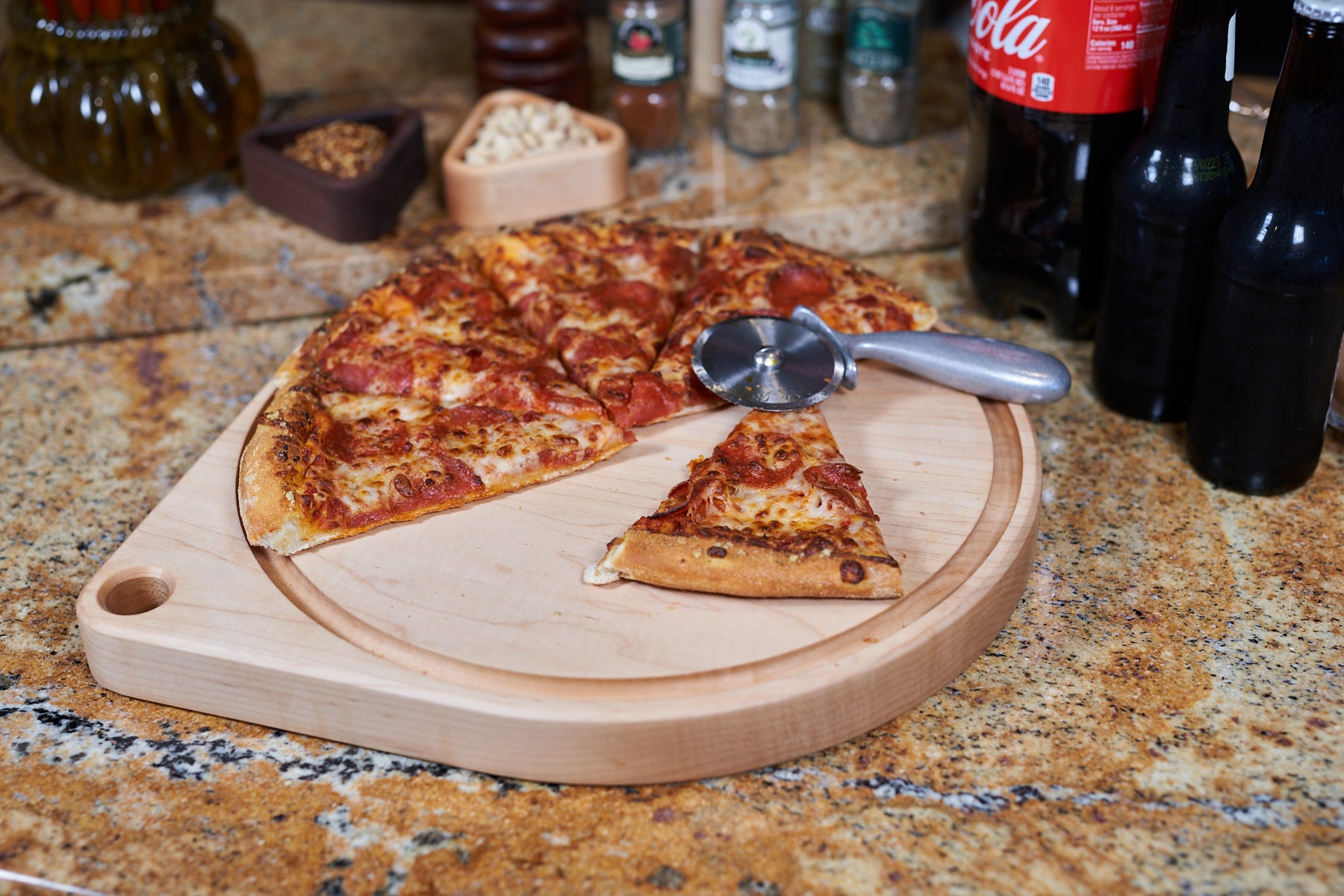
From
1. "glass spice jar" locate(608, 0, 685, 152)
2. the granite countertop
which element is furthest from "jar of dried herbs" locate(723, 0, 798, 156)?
the granite countertop

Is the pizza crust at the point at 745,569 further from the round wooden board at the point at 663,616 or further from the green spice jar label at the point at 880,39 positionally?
the green spice jar label at the point at 880,39

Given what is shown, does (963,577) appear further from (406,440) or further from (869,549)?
(406,440)

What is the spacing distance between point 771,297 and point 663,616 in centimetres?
73

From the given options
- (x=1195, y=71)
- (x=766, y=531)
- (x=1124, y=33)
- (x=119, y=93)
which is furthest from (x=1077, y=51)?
(x=119, y=93)

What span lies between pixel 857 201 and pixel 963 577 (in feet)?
3.64

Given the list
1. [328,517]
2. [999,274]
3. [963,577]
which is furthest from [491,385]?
[999,274]

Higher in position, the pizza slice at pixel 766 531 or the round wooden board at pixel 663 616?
the pizza slice at pixel 766 531

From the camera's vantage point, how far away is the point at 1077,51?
70.5 inches

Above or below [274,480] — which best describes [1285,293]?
above

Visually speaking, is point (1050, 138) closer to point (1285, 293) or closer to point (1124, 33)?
point (1124, 33)

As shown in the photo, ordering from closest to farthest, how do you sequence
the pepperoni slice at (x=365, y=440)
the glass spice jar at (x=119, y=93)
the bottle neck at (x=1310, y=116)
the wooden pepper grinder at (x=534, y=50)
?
1. the bottle neck at (x=1310, y=116)
2. the pepperoni slice at (x=365, y=440)
3. the glass spice jar at (x=119, y=93)
4. the wooden pepper grinder at (x=534, y=50)

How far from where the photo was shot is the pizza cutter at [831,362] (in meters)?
1.79

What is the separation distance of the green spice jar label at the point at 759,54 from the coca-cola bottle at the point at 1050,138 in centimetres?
46

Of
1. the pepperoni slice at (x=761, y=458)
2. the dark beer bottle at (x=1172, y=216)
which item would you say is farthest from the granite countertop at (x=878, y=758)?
the pepperoni slice at (x=761, y=458)
